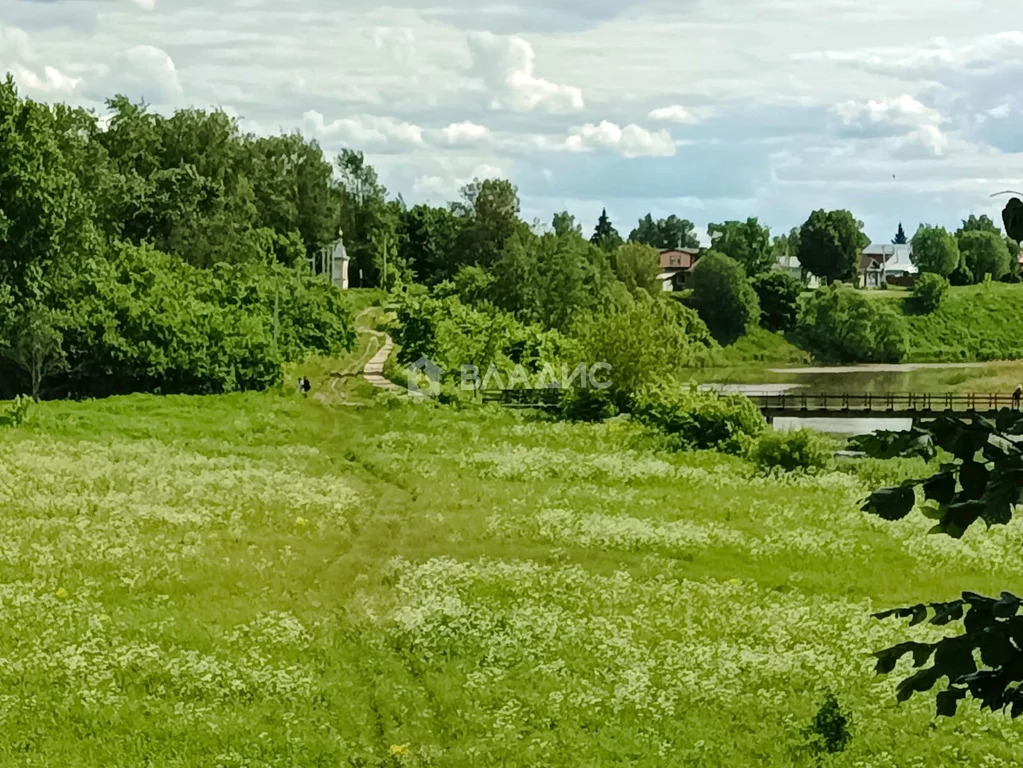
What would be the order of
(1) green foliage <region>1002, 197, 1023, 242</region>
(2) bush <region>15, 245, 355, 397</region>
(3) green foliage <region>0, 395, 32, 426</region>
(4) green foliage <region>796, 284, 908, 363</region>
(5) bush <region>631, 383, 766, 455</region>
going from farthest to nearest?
1. (4) green foliage <region>796, 284, 908, 363</region>
2. (2) bush <region>15, 245, 355, 397</region>
3. (5) bush <region>631, 383, 766, 455</region>
4. (3) green foliage <region>0, 395, 32, 426</region>
5. (1) green foliage <region>1002, 197, 1023, 242</region>

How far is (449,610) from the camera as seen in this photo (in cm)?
2345

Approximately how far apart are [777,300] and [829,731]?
4953 inches

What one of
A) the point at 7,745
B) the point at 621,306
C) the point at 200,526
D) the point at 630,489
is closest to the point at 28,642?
the point at 7,745

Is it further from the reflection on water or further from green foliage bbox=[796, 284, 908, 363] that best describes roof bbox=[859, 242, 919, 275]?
the reflection on water

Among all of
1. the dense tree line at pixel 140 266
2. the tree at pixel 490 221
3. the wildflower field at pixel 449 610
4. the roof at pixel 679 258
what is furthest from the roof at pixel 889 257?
the wildflower field at pixel 449 610

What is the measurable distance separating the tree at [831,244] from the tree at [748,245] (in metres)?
8.50

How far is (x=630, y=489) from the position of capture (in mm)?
38875

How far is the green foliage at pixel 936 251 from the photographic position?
16112cm

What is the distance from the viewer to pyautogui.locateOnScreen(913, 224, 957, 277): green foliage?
161m

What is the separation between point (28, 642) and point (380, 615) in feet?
21.1

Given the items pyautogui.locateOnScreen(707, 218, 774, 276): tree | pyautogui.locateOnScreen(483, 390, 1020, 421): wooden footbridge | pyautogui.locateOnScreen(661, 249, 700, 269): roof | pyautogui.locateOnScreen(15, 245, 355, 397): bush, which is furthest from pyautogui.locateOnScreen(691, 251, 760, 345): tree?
pyautogui.locateOnScreen(15, 245, 355, 397): bush

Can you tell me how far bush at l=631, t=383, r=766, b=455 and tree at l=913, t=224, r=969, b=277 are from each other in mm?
116842

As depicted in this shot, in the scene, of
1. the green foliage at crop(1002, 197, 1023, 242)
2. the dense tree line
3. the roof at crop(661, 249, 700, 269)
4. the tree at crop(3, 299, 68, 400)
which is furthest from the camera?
the roof at crop(661, 249, 700, 269)

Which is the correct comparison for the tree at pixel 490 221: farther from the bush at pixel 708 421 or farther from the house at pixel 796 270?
the bush at pixel 708 421
